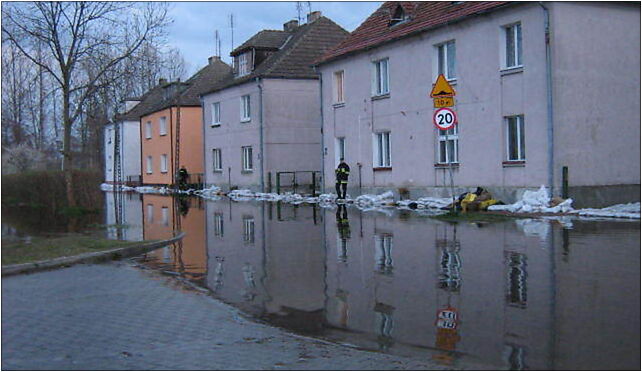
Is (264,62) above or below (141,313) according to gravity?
above

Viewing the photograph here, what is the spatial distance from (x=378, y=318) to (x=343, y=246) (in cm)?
612

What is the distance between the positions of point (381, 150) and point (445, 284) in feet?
61.3

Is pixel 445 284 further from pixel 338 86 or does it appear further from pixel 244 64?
pixel 244 64

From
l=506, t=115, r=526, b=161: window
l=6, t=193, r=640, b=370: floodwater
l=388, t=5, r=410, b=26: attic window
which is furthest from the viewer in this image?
l=388, t=5, r=410, b=26: attic window

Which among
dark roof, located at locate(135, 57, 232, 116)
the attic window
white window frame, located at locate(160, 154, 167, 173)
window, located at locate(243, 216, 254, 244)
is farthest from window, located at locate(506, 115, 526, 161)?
white window frame, located at locate(160, 154, 167, 173)

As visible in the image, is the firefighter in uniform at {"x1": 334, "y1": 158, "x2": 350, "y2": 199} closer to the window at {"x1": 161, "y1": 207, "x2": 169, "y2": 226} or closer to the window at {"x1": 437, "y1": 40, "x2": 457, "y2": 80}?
the window at {"x1": 437, "y1": 40, "x2": 457, "y2": 80}

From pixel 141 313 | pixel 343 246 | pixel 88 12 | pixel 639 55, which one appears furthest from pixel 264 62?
pixel 141 313

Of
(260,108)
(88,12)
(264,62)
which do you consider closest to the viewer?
(88,12)

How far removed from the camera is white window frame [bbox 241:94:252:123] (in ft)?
127

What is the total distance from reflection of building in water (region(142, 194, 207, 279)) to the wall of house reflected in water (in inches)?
2.0

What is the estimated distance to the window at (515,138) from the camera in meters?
21.1

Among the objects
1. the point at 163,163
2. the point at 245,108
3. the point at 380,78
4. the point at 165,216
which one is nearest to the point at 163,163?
the point at 163,163

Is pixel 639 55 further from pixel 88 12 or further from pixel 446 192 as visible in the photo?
pixel 88 12

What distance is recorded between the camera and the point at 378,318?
7.47 meters
